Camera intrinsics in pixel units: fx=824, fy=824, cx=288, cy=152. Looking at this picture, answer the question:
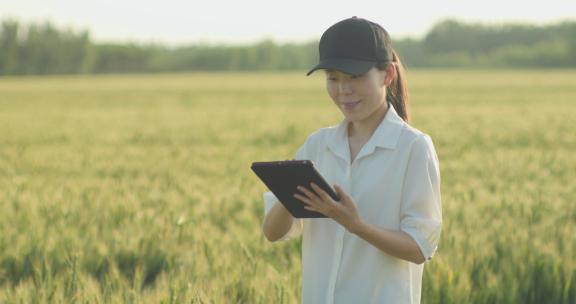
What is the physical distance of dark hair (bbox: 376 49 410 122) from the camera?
7.29 ft

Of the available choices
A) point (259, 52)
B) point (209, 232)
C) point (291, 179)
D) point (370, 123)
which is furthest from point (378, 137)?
point (259, 52)

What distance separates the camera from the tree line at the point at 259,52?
112 meters

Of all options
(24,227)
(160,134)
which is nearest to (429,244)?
(24,227)

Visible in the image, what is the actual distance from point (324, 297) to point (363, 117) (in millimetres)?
484

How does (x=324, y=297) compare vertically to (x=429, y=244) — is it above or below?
below

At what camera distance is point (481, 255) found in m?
3.82

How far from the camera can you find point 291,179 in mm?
1958

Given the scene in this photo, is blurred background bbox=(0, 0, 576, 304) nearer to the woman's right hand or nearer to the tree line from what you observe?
the woman's right hand

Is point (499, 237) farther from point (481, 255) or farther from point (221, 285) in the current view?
point (221, 285)

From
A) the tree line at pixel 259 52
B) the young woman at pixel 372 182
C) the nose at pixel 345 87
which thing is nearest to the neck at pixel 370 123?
the young woman at pixel 372 182

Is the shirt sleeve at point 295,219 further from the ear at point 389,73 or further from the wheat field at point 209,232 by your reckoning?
the wheat field at point 209,232

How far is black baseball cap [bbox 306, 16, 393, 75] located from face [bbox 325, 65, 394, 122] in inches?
1.4

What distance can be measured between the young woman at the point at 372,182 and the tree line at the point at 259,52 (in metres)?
105

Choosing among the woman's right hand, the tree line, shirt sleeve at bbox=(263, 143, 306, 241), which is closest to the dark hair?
shirt sleeve at bbox=(263, 143, 306, 241)
